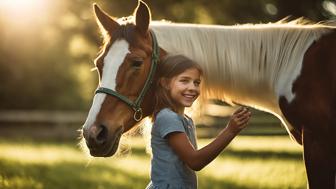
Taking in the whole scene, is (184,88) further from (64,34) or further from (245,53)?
(64,34)

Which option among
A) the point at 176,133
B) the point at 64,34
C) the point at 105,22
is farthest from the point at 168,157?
the point at 64,34

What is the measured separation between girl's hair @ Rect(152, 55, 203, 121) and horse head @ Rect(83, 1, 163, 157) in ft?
0.27

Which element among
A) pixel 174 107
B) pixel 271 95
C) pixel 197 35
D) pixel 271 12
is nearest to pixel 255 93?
pixel 271 95

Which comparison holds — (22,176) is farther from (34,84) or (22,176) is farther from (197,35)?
(34,84)

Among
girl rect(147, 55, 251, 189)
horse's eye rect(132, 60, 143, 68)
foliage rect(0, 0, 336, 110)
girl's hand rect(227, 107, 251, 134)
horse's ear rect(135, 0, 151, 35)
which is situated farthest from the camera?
foliage rect(0, 0, 336, 110)

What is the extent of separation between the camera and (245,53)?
183 inches

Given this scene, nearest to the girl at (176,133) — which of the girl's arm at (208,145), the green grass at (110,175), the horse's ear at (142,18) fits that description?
the girl's arm at (208,145)

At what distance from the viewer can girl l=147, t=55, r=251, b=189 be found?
381 cm

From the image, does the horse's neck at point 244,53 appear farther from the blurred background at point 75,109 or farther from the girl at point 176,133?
the girl at point 176,133

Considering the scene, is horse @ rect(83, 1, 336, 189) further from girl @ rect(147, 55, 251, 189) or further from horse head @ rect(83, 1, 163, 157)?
girl @ rect(147, 55, 251, 189)

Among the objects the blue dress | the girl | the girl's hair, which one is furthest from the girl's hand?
the girl's hair

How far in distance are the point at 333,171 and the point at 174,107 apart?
45.6 inches

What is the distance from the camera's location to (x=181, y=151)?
3797mm

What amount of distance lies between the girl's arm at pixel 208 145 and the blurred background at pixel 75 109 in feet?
2.15
